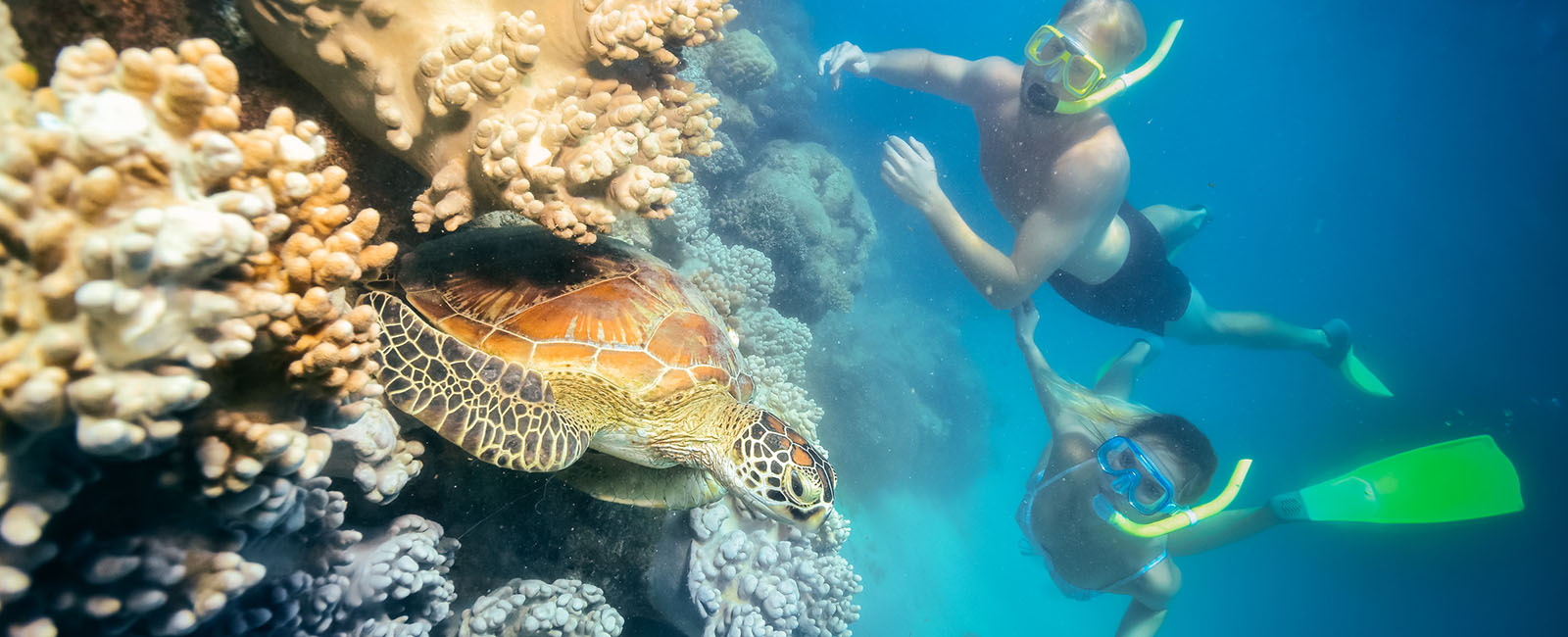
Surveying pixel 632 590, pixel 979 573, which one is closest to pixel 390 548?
pixel 632 590

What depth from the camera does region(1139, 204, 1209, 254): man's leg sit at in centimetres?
759

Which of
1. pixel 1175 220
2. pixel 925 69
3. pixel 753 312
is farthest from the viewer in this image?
pixel 1175 220

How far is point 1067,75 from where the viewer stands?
4777 millimetres

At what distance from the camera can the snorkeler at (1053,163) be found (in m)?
4.79

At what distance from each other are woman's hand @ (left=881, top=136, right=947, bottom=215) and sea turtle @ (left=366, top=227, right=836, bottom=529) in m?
3.05

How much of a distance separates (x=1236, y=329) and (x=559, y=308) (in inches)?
376

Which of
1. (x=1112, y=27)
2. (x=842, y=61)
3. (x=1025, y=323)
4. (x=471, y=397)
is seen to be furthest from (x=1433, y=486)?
(x=471, y=397)

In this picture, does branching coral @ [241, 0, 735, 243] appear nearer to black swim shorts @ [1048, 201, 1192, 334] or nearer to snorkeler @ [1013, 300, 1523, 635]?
snorkeler @ [1013, 300, 1523, 635]

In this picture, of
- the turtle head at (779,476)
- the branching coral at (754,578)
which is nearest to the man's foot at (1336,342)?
the branching coral at (754,578)

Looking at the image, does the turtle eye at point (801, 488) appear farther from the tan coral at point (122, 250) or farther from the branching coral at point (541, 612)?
the tan coral at point (122, 250)

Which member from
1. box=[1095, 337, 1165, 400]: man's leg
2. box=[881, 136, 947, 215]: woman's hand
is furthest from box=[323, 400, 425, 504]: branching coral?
box=[1095, 337, 1165, 400]: man's leg

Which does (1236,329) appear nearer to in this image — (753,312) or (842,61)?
(842,61)

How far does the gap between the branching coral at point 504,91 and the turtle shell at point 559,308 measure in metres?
0.57

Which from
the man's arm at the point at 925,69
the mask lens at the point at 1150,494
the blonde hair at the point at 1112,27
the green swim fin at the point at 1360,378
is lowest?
the green swim fin at the point at 1360,378
